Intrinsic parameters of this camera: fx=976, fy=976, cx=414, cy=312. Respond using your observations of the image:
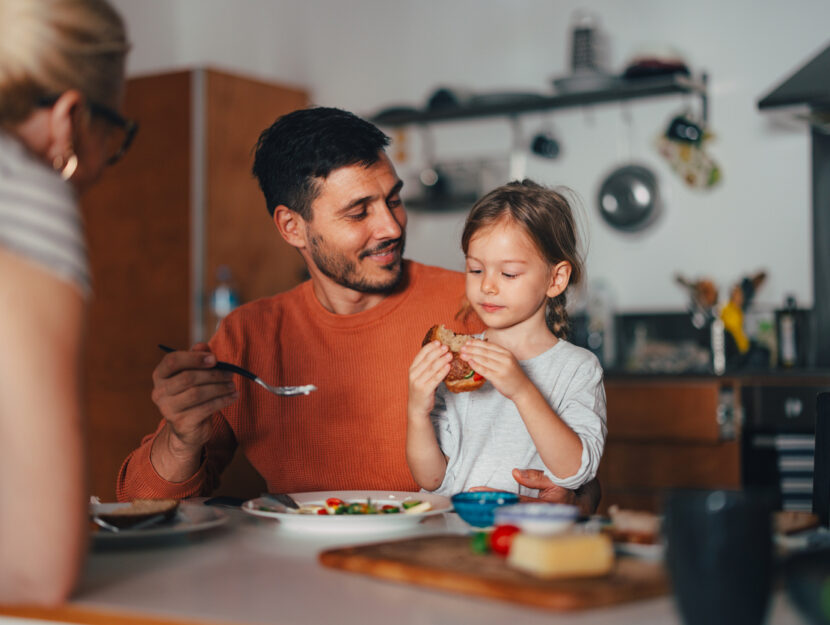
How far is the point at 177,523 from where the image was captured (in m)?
1.29

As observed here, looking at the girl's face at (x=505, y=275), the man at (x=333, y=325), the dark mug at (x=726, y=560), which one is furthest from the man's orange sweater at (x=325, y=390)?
the dark mug at (x=726, y=560)

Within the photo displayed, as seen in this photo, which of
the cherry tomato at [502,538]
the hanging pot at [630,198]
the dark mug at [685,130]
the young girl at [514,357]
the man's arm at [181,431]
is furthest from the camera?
the hanging pot at [630,198]

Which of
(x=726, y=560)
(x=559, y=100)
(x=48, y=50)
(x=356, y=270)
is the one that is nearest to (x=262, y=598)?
(x=726, y=560)

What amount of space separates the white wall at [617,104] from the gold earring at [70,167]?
8.79ft

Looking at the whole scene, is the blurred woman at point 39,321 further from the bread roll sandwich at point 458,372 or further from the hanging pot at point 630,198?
the hanging pot at point 630,198

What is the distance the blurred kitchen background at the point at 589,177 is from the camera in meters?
3.52

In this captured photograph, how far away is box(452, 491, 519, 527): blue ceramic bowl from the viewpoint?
126 centimetres

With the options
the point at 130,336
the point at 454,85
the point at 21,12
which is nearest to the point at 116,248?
the point at 130,336

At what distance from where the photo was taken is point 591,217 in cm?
416

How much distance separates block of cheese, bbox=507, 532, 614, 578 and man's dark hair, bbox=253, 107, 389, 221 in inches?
48.4

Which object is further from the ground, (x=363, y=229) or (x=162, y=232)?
(x=162, y=232)

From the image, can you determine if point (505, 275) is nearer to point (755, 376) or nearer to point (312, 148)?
point (312, 148)

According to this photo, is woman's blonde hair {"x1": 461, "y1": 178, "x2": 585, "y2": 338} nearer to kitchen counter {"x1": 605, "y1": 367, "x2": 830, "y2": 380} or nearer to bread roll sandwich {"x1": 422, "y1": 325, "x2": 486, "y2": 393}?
bread roll sandwich {"x1": 422, "y1": 325, "x2": 486, "y2": 393}

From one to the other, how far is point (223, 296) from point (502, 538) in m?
3.52
